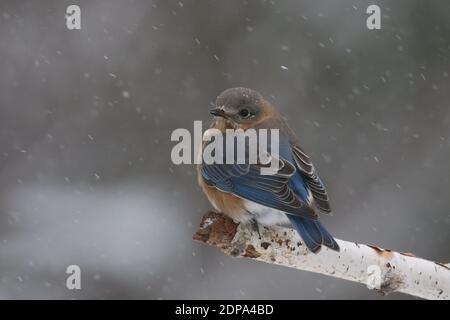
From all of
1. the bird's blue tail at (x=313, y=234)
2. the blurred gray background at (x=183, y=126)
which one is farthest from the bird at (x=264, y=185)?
the blurred gray background at (x=183, y=126)

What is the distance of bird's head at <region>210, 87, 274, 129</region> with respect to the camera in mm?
4613

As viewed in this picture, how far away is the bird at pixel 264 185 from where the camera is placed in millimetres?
4070

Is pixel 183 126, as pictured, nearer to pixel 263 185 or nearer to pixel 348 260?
pixel 263 185

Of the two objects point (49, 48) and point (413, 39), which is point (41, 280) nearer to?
point (49, 48)

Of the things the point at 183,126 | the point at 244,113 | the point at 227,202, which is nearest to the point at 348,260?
the point at 227,202

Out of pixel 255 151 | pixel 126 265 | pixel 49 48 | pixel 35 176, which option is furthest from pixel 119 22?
pixel 255 151

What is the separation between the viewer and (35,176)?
335 inches

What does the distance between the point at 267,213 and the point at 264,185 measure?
0.14 meters

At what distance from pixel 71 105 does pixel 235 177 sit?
4.76 metres

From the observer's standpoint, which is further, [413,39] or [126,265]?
[413,39]

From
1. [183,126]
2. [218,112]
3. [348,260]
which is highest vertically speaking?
[183,126]

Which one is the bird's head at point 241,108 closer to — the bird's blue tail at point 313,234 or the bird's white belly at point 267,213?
the bird's white belly at point 267,213

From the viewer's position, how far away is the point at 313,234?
3943 millimetres

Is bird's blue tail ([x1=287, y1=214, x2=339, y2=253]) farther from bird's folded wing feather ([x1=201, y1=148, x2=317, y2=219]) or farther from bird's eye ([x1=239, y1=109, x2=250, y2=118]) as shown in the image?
Answer: bird's eye ([x1=239, y1=109, x2=250, y2=118])
